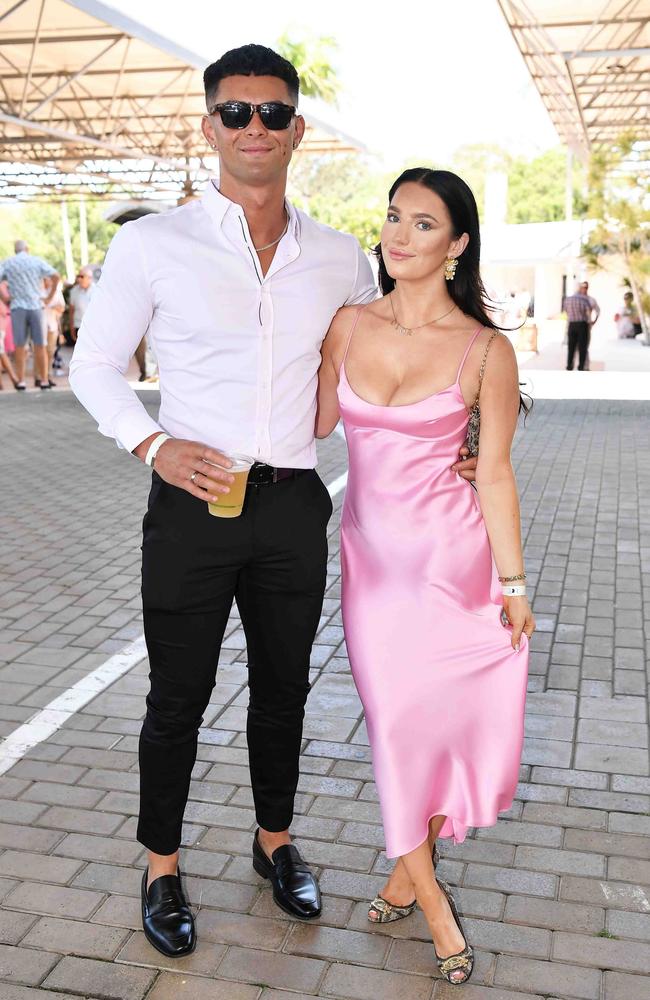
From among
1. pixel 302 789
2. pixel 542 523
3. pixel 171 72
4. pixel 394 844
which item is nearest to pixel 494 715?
pixel 394 844

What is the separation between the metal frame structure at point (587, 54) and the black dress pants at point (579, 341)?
12.7ft

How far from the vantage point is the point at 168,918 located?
112 inches

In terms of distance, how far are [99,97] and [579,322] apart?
381 inches

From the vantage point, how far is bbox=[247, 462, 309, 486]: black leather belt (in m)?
2.68

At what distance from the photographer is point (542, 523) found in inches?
307

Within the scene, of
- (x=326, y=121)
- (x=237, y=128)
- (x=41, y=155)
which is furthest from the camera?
(x=41, y=155)

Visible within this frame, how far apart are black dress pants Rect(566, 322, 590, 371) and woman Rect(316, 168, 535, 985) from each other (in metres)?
17.0

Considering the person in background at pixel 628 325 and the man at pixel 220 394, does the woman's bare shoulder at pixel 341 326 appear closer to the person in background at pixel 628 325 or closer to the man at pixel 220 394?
the man at pixel 220 394

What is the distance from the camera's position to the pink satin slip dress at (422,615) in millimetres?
2738

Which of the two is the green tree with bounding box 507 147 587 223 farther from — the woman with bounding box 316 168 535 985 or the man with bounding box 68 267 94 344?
the woman with bounding box 316 168 535 985

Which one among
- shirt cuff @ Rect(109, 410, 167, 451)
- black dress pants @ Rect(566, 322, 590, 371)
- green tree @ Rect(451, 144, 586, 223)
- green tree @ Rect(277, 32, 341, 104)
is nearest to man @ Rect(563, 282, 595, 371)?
black dress pants @ Rect(566, 322, 590, 371)

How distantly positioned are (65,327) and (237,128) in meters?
19.9

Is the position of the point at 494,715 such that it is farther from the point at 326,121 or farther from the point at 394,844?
the point at 326,121

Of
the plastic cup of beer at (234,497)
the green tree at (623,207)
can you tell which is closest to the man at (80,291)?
the green tree at (623,207)
